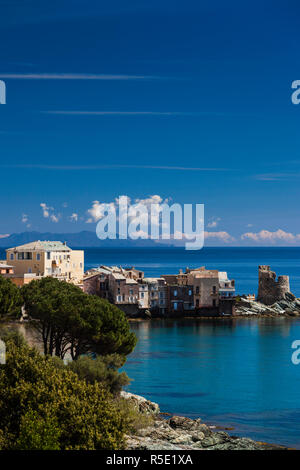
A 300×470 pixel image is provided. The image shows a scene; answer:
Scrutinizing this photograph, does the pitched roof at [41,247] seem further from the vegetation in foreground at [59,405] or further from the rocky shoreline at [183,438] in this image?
the rocky shoreline at [183,438]

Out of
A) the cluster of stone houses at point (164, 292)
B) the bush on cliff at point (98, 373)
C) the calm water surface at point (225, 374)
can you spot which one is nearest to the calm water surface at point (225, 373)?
the calm water surface at point (225, 374)

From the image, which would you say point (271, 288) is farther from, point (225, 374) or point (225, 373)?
point (225, 374)

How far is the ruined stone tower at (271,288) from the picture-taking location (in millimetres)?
89750

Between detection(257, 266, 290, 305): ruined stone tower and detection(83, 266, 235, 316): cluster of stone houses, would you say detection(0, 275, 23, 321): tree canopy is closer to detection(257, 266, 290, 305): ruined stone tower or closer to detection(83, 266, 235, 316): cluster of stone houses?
detection(83, 266, 235, 316): cluster of stone houses

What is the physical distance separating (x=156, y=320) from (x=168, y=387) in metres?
39.2

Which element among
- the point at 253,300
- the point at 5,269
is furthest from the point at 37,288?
the point at 253,300

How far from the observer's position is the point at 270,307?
292 feet

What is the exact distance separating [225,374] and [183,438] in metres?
23.0

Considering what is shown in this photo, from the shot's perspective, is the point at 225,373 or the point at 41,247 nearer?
the point at 225,373

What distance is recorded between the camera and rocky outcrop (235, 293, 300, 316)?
86.7 meters

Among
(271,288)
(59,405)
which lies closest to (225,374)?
(59,405)

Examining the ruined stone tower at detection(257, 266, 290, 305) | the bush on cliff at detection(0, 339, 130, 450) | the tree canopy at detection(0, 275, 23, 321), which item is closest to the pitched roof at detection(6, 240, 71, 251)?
the ruined stone tower at detection(257, 266, 290, 305)

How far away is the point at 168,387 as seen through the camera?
4109 centimetres

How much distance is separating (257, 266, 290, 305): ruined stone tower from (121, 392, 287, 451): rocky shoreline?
203ft
